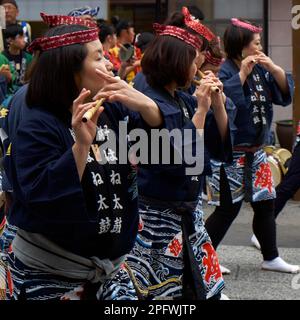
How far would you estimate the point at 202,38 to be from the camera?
430 cm

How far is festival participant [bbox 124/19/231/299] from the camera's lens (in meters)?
3.83

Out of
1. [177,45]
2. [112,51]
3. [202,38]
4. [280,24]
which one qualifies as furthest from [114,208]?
[280,24]

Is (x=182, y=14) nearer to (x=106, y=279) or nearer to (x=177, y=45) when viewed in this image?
(x=177, y=45)

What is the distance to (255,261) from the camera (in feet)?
20.0

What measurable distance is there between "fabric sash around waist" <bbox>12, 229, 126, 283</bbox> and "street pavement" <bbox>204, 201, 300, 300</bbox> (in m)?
2.37

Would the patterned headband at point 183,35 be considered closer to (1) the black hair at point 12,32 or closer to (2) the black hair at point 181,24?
(2) the black hair at point 181,24

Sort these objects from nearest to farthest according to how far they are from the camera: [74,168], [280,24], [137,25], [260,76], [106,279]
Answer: [74,168], [106,279], [260,76], [280,24], [137,25]

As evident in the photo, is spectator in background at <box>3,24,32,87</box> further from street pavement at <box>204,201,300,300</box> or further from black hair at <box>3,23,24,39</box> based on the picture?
street pavement at <box>204,201,300,300</box>

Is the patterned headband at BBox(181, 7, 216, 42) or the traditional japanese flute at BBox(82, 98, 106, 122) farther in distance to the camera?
the patterned headband at BBox(181, 7, 216, 42)

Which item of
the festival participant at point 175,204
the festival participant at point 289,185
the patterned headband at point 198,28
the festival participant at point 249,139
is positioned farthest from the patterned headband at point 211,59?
the festival participant at point 289,185

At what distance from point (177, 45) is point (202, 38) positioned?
1.66ft

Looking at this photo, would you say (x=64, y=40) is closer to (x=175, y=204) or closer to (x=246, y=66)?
(x=175, y=204)

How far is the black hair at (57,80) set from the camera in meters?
2.80

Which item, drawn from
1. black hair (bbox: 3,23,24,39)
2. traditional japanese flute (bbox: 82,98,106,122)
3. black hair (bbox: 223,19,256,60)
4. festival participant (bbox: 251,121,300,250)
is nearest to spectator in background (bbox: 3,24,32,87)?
black hair (bbox: 3,23,24,39)
